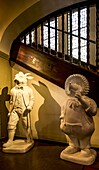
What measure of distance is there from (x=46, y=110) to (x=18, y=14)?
1538mm

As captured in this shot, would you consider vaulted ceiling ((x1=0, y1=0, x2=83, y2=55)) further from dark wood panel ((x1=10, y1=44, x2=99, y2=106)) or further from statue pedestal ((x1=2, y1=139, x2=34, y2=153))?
statue pedestal ((x1=2, y1=139, x2=34, y2=153))

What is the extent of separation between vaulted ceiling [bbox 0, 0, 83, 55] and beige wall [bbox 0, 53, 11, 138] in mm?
191

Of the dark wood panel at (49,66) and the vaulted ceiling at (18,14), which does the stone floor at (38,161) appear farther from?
the vaulted ceiling at (18,14)

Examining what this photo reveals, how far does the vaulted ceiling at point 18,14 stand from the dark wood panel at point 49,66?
21 centimetres

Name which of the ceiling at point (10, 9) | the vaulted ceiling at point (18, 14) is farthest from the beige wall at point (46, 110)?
the ceiling at point (10, 9)

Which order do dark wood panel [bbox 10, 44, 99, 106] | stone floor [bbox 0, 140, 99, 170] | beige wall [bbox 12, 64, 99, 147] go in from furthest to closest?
beige wall [bbox 12, 64, 99, 147] < dark wood panel [bbox 10, 44, 99, 106] < stone floor [bbox 0, 140, 99, 170]

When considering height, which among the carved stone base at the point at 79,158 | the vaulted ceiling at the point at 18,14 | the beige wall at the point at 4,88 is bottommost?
the carved stone base at the point at 79,158

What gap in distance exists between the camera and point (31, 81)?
3.29 metres

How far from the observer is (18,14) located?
124 inches

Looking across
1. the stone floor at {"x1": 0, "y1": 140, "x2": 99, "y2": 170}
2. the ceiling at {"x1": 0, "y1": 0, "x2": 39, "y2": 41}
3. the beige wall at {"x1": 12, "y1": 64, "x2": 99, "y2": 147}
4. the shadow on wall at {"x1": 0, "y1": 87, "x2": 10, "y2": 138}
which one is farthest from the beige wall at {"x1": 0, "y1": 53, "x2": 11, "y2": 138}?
the stone floor at {"x1": 0, "y1": 140, "x2": 99, "y2": 170}

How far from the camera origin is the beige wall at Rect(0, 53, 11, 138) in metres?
3.23

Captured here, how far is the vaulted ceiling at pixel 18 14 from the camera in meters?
3.03

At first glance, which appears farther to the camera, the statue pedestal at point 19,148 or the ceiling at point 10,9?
the ceiling at point 10,9

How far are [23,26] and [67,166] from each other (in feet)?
7.29
